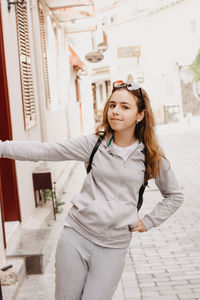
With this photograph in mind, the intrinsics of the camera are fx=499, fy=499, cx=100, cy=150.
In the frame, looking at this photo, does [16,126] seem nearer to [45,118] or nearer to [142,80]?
[45,118]

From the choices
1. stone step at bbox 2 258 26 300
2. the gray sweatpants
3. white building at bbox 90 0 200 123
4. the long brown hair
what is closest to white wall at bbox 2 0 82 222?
stone step at bbox 2 258 26 300

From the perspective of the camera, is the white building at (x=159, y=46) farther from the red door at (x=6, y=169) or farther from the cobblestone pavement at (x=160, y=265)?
the red door at (x=6, y=169)

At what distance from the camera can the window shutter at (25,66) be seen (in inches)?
283

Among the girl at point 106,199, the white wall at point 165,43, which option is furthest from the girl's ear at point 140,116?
the white wall at point 165,43

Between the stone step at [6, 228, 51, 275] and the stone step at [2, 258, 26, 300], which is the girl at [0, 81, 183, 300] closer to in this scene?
the stone step at [2, 258, 26, 300]

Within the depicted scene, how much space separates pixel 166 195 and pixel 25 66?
5075mm

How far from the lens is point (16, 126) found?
6492mm

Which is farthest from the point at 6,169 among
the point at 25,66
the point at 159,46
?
the point at 159,46

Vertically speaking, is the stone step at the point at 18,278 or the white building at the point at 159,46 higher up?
the white building at the point at 159,46

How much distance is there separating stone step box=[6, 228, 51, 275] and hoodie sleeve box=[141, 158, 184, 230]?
251 cm

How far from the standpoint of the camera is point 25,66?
752cm

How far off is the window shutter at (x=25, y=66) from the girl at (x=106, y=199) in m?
4.54

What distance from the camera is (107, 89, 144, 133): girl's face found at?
2.66 m

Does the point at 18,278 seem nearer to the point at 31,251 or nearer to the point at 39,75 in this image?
the point at 31,251
